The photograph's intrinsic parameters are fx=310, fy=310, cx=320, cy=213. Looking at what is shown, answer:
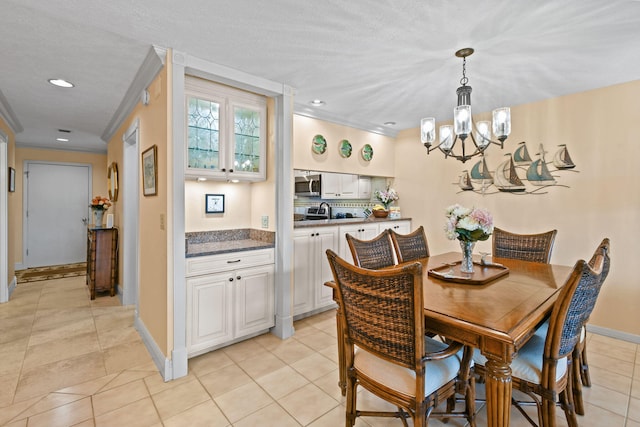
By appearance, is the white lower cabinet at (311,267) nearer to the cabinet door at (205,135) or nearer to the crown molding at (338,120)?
the cabinet door at (205,135)

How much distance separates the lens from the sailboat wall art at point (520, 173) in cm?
322

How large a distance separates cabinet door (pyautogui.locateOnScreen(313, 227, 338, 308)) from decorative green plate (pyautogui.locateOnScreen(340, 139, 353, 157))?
1.08 meters

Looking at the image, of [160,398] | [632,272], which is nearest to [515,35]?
[632,272]

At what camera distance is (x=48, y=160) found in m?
5.72

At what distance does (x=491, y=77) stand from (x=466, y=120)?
33.6 inches

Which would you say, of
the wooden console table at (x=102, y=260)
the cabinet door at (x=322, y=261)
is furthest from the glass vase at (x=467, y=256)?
the wooden console table at (x=102, y=260)

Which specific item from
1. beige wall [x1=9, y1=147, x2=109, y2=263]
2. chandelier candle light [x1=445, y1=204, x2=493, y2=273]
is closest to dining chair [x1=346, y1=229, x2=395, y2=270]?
chandelier candle light [x1=445, y1=204, x2=493, y2=273]

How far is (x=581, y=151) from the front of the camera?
10.1 ft

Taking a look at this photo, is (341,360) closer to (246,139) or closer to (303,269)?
(303,269)

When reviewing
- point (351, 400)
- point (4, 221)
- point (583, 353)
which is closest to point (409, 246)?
point (583, 353)

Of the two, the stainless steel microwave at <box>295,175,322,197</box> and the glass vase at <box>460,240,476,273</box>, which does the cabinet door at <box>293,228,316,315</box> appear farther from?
the glass vase at <box>460,240,476,273</box>

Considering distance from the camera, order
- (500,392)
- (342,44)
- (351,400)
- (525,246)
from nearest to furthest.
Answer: (500,392)
(351,400)
(342,44)
(525,246)

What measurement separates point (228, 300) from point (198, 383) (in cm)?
65

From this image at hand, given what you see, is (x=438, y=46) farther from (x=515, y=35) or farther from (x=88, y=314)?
(x=88, y=314)
